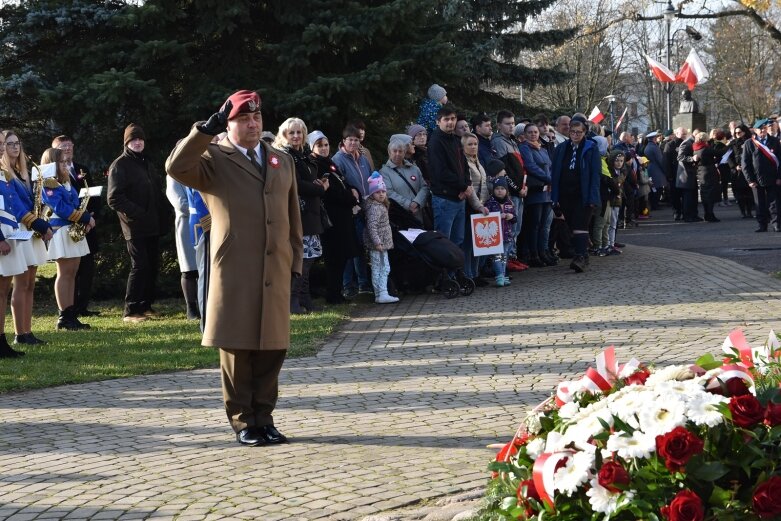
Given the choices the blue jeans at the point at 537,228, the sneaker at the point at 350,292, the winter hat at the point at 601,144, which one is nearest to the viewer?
the sneaker at the point at 350,292

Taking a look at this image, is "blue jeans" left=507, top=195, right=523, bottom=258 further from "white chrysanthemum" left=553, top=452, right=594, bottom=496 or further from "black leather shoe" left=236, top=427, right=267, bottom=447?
"white chrysanthemum" left=553, top=452, right=594, bottom=496

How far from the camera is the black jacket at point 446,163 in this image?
579 inches

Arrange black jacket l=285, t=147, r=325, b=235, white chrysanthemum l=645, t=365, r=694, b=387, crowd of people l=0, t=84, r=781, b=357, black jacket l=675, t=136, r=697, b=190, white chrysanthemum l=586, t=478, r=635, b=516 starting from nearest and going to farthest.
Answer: white chrysanthemum l=586, t=478, r=635, b=516 → white chrysanthemum l=645, t=365, r=694, b=387 → crowd of people l=0, t=84, r=781, b=357 → black jacket l=285, t=147, r=325, b=235 → black jacket l=675, t=136, r=697, b=190

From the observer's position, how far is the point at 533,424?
4.47 m

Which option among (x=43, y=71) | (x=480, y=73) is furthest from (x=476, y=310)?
(x=480, y=73)

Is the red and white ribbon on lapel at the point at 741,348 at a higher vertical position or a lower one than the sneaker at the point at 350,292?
higher

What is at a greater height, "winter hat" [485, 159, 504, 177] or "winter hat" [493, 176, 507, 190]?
"winter hat" [485, 159, 504, 177]

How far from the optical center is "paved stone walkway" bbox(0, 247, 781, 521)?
5.90 metres

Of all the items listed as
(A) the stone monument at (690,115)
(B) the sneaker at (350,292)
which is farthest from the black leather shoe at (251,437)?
(A) the stone monument at (690,115)

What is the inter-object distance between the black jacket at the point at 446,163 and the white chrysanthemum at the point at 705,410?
10894mm

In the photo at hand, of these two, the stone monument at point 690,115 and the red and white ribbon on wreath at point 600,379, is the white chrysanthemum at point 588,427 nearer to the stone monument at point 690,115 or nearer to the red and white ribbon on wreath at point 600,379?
the red and white ribbon on wreath at point 600,379

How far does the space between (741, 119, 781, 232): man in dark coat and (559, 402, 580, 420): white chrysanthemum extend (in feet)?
62.2

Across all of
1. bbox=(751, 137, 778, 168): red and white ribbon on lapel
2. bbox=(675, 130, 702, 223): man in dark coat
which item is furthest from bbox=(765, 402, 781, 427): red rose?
bbox=(675, 130, 702, 223): man in dark coat

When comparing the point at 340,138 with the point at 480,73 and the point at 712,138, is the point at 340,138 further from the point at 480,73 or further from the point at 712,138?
the point at 712,138
